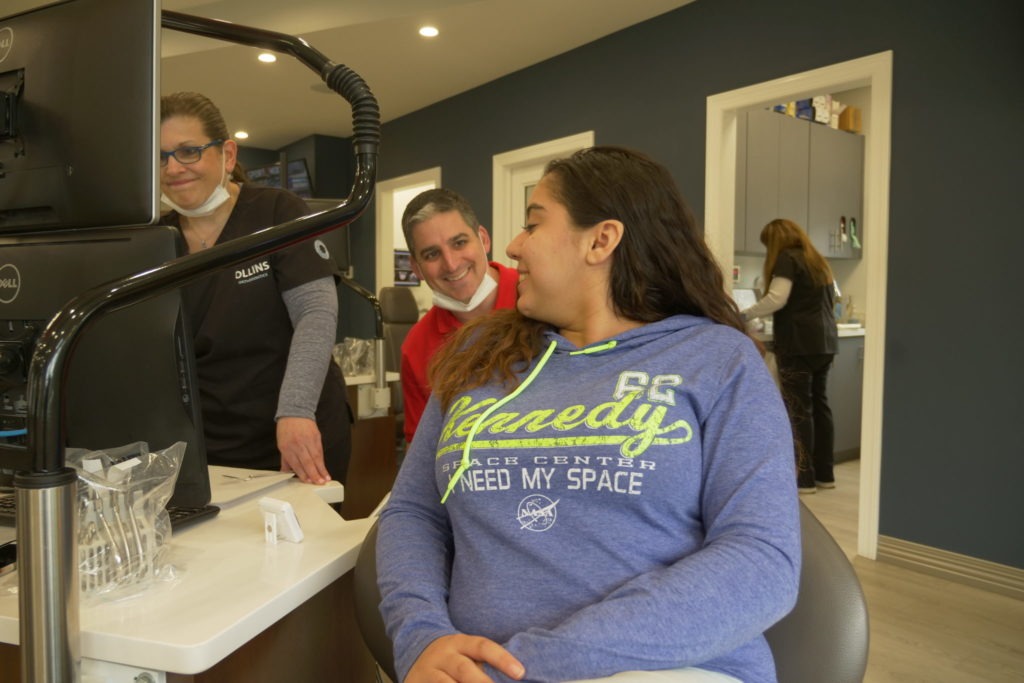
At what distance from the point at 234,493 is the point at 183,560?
282 millimetres

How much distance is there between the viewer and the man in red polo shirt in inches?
63.4

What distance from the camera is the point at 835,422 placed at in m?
4.82

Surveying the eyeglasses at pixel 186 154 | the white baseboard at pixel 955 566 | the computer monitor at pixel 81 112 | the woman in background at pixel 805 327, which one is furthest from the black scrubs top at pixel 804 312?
the computer monitor at pixel 81 112

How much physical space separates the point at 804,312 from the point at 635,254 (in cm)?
350

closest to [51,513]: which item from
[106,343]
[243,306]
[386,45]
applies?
[106,343]

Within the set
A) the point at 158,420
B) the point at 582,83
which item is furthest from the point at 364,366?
the point at 158,420

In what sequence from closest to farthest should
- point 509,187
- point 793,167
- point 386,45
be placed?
point 386,45, point 793,167, point 509,187

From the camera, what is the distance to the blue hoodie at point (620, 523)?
0.76 meters

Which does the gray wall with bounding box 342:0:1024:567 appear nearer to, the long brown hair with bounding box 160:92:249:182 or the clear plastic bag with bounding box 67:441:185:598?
the long brown hair with bounding box 160:92:249:182

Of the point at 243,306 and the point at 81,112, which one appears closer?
the point at 81,112

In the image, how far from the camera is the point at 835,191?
5430 mm

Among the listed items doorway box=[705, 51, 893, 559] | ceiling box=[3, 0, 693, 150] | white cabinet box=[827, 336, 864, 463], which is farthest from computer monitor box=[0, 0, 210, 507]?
white cabinet box=[827, 336, 864, 463]

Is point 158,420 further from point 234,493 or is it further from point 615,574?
point 615,574

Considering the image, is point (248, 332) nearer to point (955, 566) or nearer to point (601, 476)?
point (601, 476)
